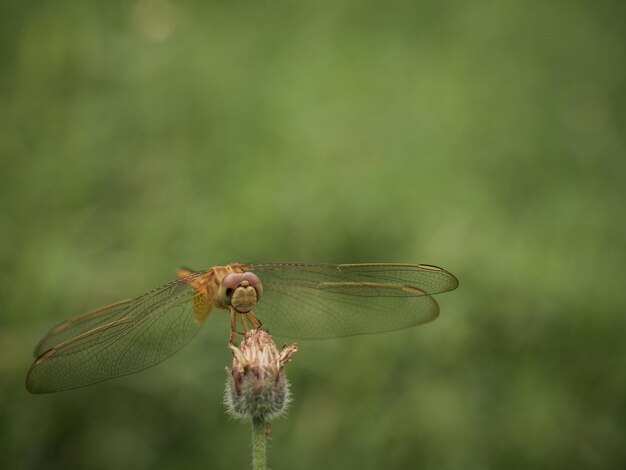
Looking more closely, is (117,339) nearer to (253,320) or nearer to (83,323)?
(83,323)

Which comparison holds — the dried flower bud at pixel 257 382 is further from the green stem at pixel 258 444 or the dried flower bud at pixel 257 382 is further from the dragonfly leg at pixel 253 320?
the dragonfly leg at pixel 253 320

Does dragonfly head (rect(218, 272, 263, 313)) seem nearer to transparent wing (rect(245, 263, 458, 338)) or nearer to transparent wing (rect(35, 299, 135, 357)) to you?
transparent wing (rect(245, 263, 458, 338))

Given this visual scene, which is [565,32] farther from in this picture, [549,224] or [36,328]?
[36,328]

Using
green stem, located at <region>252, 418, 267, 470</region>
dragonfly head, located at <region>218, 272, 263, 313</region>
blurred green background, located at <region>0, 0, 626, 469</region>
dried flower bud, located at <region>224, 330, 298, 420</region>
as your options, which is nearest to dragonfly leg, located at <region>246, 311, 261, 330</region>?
dragonfly head, located at <region>218, 272, 263, 313</region>

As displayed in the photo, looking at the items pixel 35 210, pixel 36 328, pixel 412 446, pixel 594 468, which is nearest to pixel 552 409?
pixel 594 468

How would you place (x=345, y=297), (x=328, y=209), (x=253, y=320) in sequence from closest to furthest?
(x=253, y=320), (x=345, y=297), (x=328, y=209)

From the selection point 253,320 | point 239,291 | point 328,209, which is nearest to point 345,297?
point 253,320
